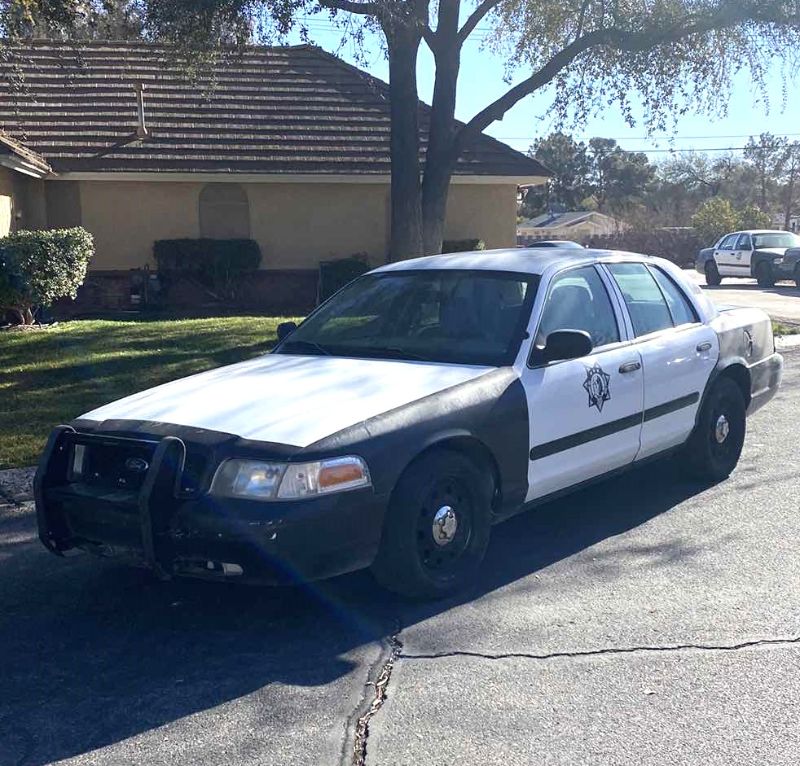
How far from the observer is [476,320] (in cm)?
583

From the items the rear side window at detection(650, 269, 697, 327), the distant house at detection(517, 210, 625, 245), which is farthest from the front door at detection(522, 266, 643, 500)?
the distant house at detection(517, 210, 625, 245)

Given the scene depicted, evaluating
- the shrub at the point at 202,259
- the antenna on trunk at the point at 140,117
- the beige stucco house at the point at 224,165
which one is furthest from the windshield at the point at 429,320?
the antenna on trunk at the point at 140,117

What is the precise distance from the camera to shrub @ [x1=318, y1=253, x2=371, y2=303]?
18.8m

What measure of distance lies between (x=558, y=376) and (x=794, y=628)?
1761mm

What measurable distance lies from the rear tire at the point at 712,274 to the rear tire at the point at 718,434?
75.8 feet

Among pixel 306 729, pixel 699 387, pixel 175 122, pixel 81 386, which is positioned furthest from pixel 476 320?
pixel 175 122

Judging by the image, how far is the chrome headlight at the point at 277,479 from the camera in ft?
14.5

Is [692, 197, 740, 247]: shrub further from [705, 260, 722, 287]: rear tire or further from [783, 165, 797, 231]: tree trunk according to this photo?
[705, 260, 722, 287]: rear tire

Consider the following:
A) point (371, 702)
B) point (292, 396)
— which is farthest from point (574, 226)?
point (371, 702)

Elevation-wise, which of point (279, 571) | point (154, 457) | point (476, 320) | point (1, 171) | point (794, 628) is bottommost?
point (794, 628)

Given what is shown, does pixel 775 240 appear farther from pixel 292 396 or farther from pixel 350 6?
pixel 292 396

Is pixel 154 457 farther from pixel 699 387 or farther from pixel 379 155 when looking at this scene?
pixel 379 155

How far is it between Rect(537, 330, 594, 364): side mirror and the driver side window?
215 millimetres

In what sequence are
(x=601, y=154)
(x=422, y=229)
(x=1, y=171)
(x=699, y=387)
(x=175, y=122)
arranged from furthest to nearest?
1. (x=601, y=154)
2. (x=175, y=122)
3. (x=1, y=171)
4. (x=422, y=229)
5. (x=699, y=387)
